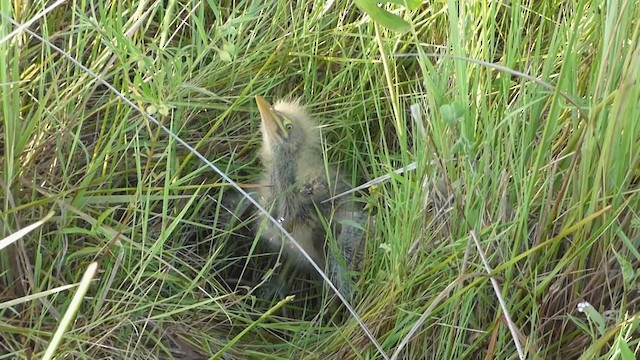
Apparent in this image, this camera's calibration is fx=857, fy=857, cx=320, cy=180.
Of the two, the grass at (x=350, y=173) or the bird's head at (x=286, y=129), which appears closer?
the grass at (x=350, y=173)

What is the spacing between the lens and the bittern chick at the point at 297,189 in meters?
1.72

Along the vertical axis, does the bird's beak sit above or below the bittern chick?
above

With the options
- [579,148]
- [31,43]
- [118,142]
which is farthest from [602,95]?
[31,43]

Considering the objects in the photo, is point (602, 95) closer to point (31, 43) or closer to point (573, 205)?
point (573, 205)

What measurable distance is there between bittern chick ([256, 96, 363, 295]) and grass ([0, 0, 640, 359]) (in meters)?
0.07

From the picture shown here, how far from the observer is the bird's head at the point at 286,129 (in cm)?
172

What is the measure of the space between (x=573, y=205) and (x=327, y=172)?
502 mm

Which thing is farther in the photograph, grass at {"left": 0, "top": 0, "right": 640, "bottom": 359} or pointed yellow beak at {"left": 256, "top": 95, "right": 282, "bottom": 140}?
pointed yellow beak at {"left": 256, "top": 95, "right": 282, "bottom": 140}

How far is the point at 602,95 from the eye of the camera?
1.37m

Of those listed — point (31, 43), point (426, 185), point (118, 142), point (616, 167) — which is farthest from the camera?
point (31, 43)

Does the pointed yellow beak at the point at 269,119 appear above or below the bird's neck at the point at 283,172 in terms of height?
above

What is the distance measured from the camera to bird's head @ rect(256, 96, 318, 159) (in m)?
1.72

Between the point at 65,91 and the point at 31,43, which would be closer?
the point at 65,91

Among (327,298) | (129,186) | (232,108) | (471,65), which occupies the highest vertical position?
(471,65)
